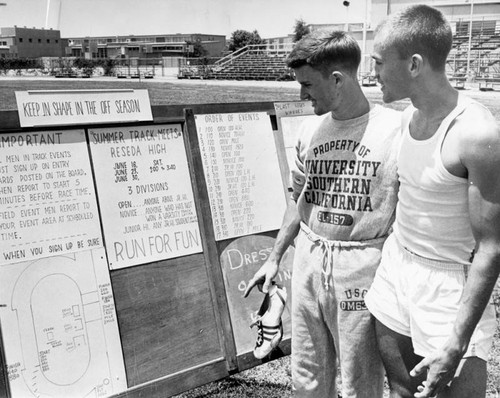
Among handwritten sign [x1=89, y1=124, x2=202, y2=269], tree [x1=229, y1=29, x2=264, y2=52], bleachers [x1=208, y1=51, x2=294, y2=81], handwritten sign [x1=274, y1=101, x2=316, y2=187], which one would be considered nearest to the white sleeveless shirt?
handwritten sign [x1=89, y1=124, x2=202, y2=269]

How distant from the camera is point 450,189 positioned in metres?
1.61

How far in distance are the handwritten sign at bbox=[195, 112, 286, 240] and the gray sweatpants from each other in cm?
85

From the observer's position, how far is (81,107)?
102 inches

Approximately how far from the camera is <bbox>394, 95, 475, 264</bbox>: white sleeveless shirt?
1.61 m

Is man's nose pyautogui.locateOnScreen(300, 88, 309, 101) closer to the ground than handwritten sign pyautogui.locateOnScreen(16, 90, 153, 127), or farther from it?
closer to the ground

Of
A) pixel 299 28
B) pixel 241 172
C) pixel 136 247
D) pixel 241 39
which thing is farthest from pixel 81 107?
pixel 241 39

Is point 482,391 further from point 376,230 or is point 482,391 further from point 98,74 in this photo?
point 98,74

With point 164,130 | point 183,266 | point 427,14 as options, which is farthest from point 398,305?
point 164,130

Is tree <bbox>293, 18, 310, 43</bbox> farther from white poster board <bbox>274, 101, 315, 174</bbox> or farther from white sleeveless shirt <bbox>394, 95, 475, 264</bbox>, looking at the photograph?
white sleeveless shirt <bbox>394, 95, 475, 264</bbox>

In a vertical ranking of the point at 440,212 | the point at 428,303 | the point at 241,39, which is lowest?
the point at 428,303

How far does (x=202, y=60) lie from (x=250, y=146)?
66984 mm

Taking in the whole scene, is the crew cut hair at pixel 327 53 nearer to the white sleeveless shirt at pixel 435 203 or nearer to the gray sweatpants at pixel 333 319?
the white sleeveless shirt at pixel 435 203

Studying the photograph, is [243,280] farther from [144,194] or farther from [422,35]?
[422,35]

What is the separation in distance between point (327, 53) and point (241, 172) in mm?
1214
